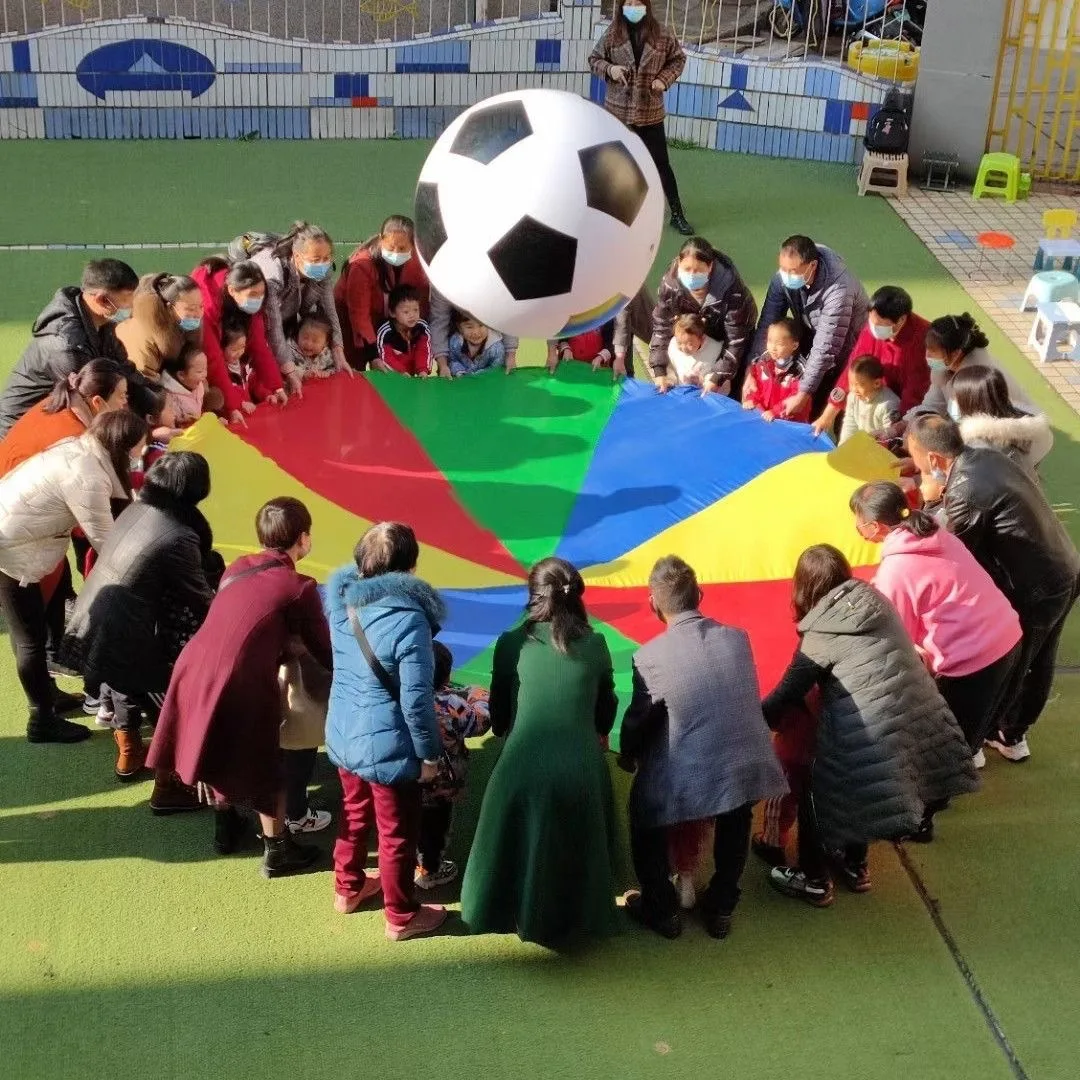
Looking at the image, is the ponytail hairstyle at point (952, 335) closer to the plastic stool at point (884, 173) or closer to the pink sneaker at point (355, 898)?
the pink sneaker at point (355, 898)

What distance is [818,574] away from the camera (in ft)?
16.0

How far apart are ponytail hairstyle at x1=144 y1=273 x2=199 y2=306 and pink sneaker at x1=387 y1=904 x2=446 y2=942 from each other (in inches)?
121

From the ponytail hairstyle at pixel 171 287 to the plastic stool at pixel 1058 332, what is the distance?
5.06m

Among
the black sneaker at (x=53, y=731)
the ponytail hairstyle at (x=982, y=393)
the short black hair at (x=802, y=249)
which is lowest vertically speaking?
the black sneaker at (x=53, y=731)

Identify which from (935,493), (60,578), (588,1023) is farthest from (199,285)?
(588,1023)

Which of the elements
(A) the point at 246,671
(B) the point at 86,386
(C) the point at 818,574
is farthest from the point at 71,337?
(C) the point at 818,574

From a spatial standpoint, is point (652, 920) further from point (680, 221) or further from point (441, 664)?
point (680, 221)

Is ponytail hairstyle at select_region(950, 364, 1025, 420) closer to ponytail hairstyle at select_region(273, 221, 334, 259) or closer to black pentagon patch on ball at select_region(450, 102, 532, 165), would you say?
black pentagon patch on ball at select_region(450, 102, 532, 165)

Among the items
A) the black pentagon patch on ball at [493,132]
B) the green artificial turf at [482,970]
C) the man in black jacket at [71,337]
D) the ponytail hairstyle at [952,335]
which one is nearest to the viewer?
the green artificial turf at [482,970]

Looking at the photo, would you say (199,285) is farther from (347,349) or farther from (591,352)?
(591,352)

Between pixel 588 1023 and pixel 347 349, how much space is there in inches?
161

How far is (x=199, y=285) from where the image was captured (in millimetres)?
7008

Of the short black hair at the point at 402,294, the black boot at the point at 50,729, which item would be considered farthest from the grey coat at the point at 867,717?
the short black hair at the point at 402,294

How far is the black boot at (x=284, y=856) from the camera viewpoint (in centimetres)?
514
